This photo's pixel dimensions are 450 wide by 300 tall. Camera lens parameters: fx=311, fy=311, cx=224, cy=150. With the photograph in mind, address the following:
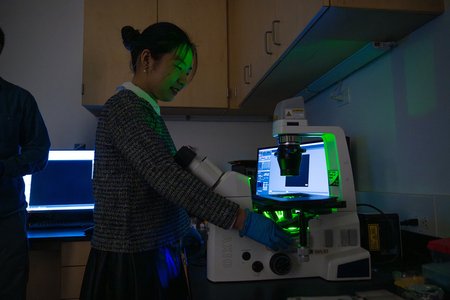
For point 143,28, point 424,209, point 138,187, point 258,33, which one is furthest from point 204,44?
point 424,209

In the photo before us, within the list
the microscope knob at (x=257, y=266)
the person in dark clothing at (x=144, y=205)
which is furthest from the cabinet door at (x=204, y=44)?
the microscope knob at (x=257, y=266)

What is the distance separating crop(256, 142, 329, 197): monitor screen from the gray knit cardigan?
50 centimetres

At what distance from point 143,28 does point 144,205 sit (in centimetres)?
145

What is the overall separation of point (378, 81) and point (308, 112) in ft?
2.35

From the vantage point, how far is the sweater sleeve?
0.72 meters

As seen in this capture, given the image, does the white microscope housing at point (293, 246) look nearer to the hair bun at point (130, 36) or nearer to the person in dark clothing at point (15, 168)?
Result: the hair bun at point (130, 36)

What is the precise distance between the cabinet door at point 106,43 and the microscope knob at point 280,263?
4.86 ft

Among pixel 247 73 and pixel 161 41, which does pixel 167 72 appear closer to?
pixel 161 41

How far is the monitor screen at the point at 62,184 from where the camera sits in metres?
1.75

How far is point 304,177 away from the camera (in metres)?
1.36

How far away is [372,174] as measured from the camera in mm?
1330

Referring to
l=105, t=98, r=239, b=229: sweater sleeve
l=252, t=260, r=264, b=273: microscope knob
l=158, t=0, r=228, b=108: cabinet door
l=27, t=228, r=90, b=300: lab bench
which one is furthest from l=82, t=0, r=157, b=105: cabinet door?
l=252, t=260, r=264, b=273: microscope knob

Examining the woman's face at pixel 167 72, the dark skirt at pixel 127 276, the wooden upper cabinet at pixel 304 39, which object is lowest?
the dark skirt at pixel 127 276

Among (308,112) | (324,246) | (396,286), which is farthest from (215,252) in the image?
(308,112)
